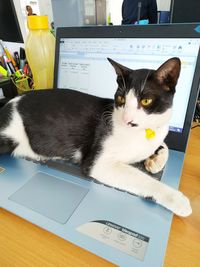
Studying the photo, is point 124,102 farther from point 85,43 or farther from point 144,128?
point 85,43

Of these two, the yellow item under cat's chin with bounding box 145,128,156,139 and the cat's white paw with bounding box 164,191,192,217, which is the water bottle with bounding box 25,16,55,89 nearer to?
the yellow item under cat's chin with bounding box 145,128,156,139

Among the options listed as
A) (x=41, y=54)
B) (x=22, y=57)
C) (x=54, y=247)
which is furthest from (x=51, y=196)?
(x=22, y=57)

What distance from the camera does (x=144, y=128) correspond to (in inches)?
22.0

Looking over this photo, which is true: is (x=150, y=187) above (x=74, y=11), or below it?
below

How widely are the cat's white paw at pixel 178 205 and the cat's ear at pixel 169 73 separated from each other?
28cm

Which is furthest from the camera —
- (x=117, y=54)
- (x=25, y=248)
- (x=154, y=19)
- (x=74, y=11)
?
(x=154, y=19)

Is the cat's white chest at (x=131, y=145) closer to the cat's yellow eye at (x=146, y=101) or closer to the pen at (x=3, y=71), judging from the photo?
the cat's yellow eye at (x=146, y=101)

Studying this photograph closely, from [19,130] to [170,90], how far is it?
0.55 meters

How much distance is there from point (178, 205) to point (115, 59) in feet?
1.75

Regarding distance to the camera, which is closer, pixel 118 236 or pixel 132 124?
pixel 118 236

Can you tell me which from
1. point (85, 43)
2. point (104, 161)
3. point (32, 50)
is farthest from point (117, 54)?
point (32, 50)

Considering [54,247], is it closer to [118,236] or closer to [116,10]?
[118,236]

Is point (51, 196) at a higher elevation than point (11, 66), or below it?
below

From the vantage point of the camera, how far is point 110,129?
2.07 feet
